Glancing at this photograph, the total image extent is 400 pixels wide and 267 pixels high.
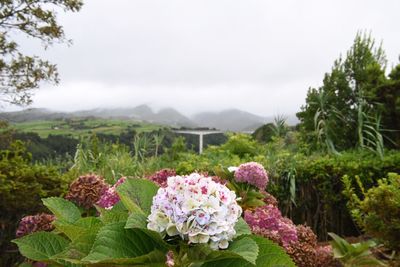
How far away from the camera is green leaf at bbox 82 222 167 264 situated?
1140 mm

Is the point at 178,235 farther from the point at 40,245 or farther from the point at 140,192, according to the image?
the point at 40,245

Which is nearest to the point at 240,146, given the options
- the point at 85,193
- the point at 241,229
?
the point at 85,193

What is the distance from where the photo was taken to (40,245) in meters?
1.43

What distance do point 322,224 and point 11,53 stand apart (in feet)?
22.2

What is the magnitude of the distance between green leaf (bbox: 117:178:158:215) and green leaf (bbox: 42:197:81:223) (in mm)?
→ 247

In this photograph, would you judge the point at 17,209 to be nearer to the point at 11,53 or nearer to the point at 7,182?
the point at 7,182

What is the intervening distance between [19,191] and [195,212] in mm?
3482

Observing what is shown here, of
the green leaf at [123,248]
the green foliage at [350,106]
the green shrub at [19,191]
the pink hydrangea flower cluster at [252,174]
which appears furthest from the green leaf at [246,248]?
the green foliage at [350,106]

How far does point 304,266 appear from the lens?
2570 mm

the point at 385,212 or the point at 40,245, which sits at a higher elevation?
the point at 40,245

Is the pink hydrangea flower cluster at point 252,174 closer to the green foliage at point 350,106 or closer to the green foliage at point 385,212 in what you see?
the green foliage at point 385,212

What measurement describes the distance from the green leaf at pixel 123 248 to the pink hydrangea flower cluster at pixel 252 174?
231cm

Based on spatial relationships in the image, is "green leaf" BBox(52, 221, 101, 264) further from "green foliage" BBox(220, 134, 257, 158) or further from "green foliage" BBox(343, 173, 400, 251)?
"green foliage" BBox(220, 134, 257, 158)

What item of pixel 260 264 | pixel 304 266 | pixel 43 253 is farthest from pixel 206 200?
pixel 304 266
